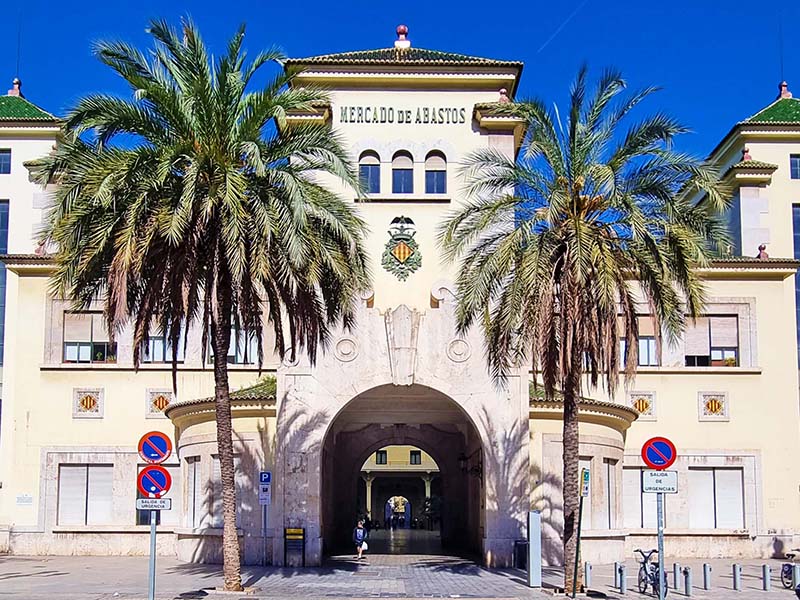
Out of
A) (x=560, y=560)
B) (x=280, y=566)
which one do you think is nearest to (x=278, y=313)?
(x=280, y=566)

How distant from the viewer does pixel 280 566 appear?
3050cm

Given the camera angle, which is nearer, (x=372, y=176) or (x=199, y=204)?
(x=199, y=204)

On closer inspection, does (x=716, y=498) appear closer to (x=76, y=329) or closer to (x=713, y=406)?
(x=713, y=406)

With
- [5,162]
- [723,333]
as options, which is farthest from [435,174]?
[5,162]

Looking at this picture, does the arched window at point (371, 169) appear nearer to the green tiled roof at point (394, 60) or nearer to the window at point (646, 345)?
the green tiled roof at point (394, 60)

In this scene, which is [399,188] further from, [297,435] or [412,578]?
[412,578]

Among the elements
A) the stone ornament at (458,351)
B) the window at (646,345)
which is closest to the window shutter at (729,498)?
the window at (646,345)

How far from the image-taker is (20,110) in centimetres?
4566

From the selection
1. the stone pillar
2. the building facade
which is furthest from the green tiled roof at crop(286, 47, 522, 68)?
the stone pillar

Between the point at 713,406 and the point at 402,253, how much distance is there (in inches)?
490

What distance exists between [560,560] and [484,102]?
48.6ft

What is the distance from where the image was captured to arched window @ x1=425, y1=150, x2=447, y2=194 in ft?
117

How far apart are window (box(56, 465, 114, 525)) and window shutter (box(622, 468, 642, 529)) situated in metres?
17.5

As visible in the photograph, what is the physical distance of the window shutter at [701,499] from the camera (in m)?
37.4
